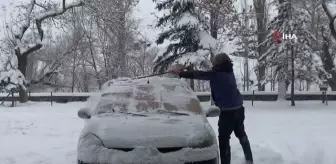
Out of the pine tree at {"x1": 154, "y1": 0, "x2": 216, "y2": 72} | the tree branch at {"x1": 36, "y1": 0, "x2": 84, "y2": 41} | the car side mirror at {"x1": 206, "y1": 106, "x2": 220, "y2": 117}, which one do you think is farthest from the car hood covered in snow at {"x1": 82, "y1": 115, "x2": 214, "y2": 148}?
the tree branch at {"x1": 36, "y1": 0, "x2": 84, "y2": 41}

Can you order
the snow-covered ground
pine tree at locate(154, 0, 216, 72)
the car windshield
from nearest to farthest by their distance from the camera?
the car windshield < the snow-covered ground < pine tree at locate(154, 0, 216, 72)

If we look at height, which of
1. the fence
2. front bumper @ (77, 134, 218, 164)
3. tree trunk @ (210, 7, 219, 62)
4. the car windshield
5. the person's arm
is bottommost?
the fence

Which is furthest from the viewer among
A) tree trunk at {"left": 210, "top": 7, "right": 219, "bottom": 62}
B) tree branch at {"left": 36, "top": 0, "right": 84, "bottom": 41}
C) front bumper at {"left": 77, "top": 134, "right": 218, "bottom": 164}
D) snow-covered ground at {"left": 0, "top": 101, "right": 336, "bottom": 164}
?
tree branch at {"left": 36, "top": 0, "right": 84, "bottom": 41}

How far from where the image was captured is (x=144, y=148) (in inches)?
193

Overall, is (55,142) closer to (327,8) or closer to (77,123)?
(77,123)

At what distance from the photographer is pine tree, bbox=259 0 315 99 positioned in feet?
73.4

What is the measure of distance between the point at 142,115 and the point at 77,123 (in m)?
8.30

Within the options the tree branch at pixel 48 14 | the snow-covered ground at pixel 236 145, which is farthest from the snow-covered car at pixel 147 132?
the tree branch at pixel 48 14

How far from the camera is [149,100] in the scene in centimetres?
623

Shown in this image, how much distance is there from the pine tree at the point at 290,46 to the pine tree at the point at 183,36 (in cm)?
→ 348

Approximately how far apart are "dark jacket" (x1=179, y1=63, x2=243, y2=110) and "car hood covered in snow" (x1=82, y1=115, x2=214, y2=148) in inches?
37.1

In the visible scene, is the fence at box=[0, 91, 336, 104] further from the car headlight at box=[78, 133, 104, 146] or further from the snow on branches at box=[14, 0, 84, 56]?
the car headlight at box=[78, 133, 104, 146]

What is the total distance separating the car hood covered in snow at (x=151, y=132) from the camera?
4.98 metres

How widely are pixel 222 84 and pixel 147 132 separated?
178cm
